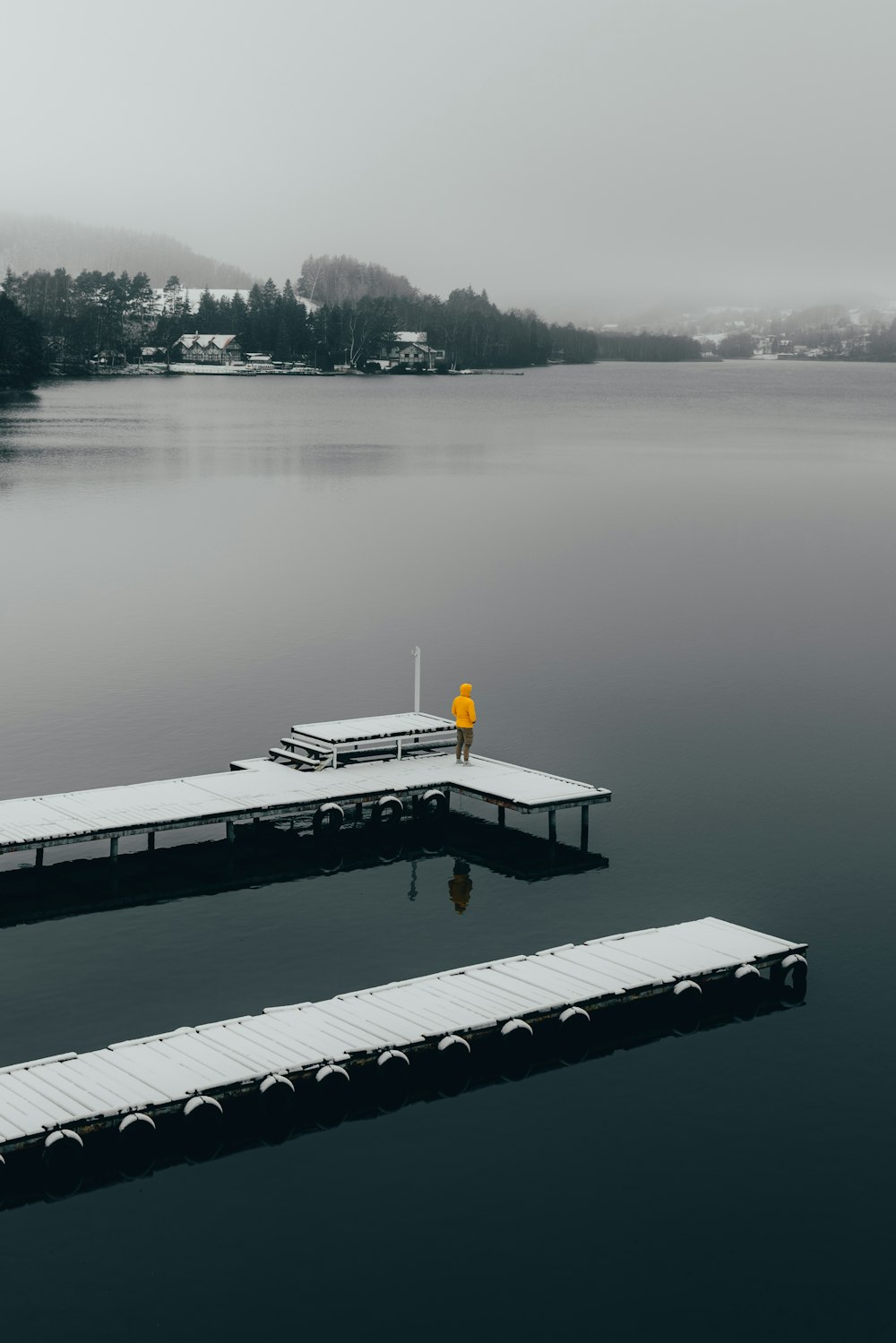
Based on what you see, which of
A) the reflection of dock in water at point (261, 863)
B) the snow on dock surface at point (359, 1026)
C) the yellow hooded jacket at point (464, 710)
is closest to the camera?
the snow on dock surface at point (359, 1026)

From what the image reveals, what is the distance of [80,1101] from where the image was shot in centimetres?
2220

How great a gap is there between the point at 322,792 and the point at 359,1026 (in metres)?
12.7

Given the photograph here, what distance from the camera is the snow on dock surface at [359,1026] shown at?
22406mm

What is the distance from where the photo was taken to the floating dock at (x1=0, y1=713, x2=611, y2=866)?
114 ft

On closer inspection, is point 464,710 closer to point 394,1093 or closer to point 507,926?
point 507,926

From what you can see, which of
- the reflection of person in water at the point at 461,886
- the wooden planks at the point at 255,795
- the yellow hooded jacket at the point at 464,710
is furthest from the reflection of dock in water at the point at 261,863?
the yellow hooded jacket at the point at 464,710

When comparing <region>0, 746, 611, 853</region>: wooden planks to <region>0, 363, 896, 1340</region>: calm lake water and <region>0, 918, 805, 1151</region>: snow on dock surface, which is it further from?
<region>0, 918, 805, 1151</region>: snow on dock surface

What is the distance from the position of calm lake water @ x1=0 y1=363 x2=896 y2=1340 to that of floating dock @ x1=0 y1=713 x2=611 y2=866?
145cm

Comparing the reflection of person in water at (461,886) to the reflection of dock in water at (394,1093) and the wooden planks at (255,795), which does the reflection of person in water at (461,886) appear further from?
the reflection of dock in water at (394,1093)

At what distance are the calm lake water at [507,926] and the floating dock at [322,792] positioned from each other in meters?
1.45

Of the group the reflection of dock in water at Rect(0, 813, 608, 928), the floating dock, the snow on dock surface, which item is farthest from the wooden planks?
the snow on dock surface

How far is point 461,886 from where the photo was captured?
34969 millimetres

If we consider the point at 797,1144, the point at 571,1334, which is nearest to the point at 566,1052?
Result: the point at 797,1144

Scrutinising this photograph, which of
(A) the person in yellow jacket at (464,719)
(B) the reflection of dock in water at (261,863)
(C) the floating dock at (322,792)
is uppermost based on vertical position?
(A) the person in yellow jacket at (464,719)
